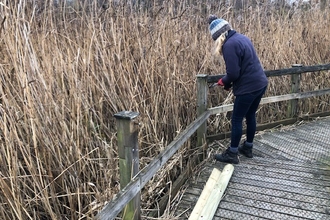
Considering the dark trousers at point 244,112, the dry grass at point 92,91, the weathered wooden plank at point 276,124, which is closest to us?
the dry grass at point 92,91

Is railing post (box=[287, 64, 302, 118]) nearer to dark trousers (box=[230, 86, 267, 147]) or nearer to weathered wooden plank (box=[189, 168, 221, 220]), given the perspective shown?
dark trousers (box=[230, 86, 267, 147])

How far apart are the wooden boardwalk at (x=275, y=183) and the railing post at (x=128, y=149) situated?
484mm

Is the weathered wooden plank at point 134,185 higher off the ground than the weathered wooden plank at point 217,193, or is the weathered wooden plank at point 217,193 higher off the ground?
the weathered wooden plank at point 134,185

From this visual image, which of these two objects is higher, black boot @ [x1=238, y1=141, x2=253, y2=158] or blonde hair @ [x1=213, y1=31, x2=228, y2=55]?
blonde hair @ [x1=213, y1=31, x2=228, y2=55]

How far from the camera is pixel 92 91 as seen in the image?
256 centimetres

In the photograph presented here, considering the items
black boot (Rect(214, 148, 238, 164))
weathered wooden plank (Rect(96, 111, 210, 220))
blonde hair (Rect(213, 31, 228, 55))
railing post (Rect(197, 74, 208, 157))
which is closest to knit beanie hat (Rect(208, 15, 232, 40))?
blonde hair (Rect(213, 31, 228, 55))

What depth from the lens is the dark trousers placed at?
2953mm

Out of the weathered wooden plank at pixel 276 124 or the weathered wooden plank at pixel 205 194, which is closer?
the weathered wooden plank at pixel 205 194

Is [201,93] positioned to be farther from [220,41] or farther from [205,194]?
[205,194]

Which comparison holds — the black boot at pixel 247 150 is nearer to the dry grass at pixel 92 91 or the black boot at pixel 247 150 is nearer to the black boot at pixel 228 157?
the black boot at pixel 228 157

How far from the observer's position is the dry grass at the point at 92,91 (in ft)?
5.64

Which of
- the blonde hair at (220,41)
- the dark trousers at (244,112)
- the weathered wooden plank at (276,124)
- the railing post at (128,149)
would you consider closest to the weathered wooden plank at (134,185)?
the railing post at (128,149)

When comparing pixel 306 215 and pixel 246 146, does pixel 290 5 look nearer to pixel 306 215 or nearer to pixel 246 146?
pixel 246 146

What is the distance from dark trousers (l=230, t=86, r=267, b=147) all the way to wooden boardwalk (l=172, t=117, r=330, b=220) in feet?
0.92
